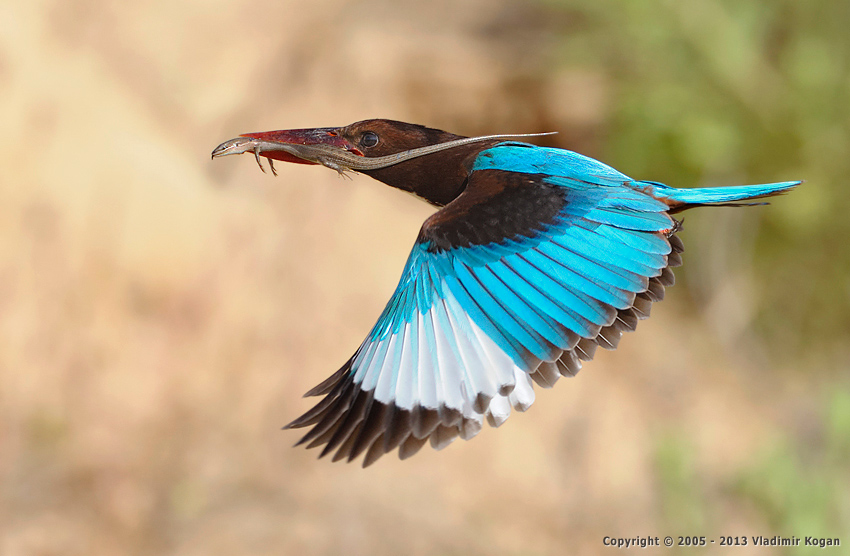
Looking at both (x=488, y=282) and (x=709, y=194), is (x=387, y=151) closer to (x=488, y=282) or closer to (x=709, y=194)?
(x=488, y=282)

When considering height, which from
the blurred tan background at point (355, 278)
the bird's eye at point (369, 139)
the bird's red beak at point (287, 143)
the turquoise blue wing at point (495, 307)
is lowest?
the turquoise blue wing at point (495, 307)

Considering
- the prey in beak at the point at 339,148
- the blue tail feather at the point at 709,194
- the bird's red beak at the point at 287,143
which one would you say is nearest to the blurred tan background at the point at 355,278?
the blue tail feather at the point at 709,194

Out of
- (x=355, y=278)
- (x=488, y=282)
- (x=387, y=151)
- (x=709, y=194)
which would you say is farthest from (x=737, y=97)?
(x=488, y=282)

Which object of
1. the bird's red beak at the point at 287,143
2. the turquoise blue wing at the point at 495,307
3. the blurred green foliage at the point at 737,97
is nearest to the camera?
the turquoise blue wing at the point at 495,307

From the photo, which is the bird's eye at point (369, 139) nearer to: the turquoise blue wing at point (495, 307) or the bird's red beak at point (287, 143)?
the bird's red beak at point (287, 143)

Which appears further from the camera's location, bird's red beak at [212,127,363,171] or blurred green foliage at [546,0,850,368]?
blurred green foliage at [546,0,850,368]

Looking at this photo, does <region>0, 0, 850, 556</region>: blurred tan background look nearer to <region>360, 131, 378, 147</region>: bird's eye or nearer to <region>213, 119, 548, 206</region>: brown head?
<region>213, 119, 548, 206</region>: brown head

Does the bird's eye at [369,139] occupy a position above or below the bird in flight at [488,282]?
above

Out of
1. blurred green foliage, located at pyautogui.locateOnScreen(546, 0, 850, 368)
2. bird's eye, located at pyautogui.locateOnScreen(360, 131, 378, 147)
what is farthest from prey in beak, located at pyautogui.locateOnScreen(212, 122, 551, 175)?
blurred green foliage, located at pyautogui.locateOnScreen(546, 0, 850, 368)
